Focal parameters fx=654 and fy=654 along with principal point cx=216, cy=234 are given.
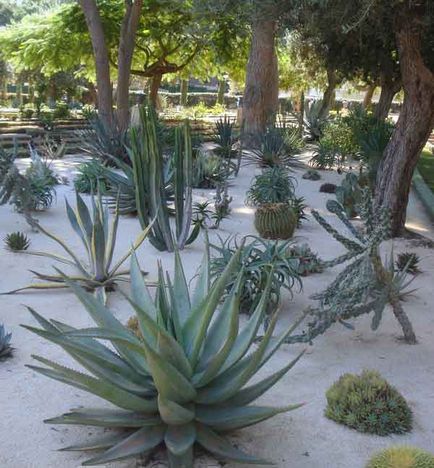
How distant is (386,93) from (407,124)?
1166 cm

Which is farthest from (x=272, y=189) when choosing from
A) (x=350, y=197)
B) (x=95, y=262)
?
(x=95, y=262)

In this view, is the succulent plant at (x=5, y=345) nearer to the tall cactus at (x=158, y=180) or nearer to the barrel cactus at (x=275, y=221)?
the tall cactus at (x=158, y=180)

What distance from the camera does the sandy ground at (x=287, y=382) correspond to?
11.6ft

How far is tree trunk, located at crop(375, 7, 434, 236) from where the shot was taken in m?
7.95

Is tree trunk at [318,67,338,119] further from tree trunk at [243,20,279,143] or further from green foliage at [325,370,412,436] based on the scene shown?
green foliage at [325,370,412,436]

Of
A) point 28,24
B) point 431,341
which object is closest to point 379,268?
point 431,341

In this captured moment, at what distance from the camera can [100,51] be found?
661 inches

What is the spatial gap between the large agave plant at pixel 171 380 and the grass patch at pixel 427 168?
36.0 feet

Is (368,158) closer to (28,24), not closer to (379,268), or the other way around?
(379,268)

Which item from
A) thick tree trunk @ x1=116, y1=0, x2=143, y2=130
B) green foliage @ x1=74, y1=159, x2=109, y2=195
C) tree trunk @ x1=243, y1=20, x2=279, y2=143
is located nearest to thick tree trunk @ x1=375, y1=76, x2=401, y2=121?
tree trunk @ x1=243, y1=20, x2=279, y2=143

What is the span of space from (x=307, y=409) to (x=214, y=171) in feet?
27.1

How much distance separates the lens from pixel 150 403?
333cm

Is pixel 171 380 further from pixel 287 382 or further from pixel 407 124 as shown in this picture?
pixel 407 124

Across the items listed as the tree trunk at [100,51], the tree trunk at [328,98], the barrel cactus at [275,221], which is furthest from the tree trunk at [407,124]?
the tree trunk at [328,98]
